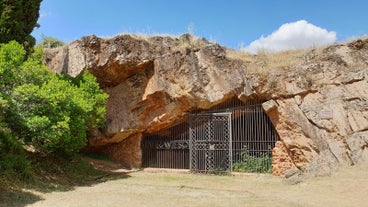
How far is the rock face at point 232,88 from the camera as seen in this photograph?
10.9 metres

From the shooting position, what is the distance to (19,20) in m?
10.5

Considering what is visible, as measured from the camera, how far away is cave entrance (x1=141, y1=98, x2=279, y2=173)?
40.8 ft

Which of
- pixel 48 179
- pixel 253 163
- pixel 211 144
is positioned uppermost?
pixel 211 144

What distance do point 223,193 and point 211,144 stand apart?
4.15m

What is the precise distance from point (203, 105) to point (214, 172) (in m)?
2.44

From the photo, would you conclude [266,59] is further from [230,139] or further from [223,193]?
[223,193]

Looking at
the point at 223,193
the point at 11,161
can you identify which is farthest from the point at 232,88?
the point at 11,161

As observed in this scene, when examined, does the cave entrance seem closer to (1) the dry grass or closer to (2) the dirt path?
(1) the dry grass

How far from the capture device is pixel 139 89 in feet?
44.0

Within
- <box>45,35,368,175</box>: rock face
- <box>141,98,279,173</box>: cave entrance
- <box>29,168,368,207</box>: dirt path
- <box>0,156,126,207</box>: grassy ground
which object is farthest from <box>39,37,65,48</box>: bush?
<box>29,168,368,207</box>: dirt path

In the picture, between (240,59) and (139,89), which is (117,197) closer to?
(139,89)

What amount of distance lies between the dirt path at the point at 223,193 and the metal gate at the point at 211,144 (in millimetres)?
1600

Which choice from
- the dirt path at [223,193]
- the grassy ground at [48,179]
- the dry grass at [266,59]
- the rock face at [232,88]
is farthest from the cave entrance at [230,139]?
the grassy ground at [48,179]

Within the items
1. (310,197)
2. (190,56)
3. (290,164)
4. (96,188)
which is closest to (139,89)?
(190,56)
